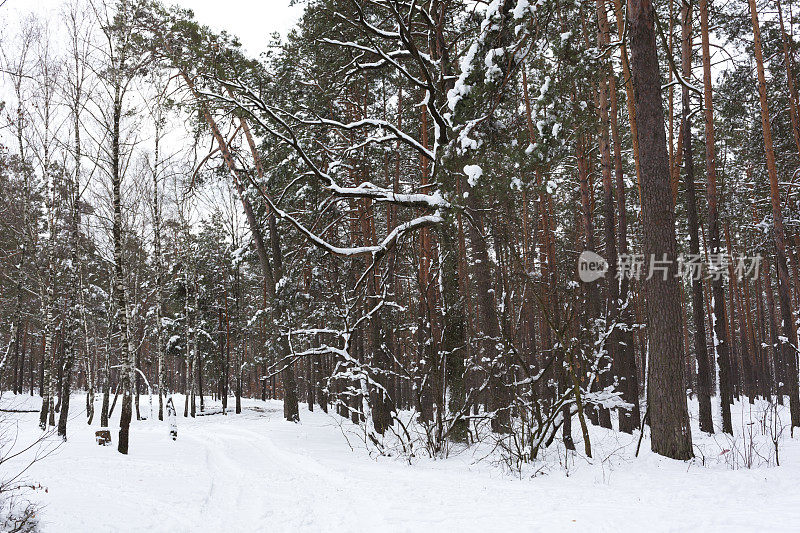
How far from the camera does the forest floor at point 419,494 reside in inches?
163

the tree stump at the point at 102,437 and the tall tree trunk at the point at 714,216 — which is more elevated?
the tall tree trunk at the point at 714,216

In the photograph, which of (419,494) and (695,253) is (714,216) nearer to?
(695,253)

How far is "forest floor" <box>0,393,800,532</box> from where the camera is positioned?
4.14 m

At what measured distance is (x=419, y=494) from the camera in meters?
5.45

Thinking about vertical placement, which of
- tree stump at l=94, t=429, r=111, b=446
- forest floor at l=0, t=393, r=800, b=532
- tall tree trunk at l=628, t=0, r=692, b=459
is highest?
tall tree trunk at l=628, t=0, r=692, b=459

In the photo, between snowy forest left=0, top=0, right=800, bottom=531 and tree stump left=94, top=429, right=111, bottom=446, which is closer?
snowy forest left=0, top=0, right=800, bottom=531

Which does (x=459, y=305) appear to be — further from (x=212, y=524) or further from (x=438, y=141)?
(x=212, y=524)

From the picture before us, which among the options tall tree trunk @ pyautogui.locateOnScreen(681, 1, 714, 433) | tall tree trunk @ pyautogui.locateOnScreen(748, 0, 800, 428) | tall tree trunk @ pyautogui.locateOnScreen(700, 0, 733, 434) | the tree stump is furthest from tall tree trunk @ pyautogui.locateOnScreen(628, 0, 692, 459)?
the tree stump

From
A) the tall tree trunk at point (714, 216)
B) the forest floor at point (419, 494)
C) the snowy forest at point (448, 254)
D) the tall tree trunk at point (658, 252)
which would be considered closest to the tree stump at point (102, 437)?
the snowy forest at point (448, 254)

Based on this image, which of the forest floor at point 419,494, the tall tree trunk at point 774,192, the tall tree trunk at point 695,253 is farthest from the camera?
the tall tree trunk at point 774,192

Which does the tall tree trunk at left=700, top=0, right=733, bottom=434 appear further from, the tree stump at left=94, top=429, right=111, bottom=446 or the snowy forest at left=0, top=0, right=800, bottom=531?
the tree stump at left=94, top=429, right=111, bottom=446

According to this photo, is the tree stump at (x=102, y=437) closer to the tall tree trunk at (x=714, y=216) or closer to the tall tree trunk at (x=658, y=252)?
the tall tree trunk at (x=658, y=252)

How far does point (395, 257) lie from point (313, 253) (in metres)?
4.88

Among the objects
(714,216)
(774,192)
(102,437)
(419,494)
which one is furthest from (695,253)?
(102,437)
